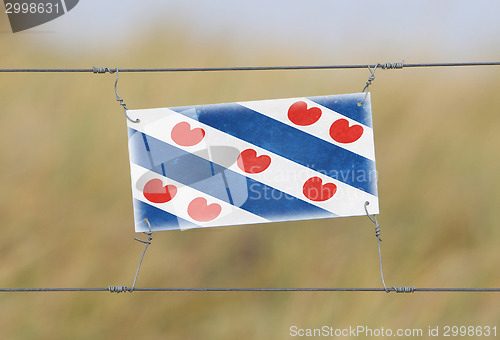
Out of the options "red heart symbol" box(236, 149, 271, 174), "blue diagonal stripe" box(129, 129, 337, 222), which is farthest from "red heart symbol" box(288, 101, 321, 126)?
"blue diagonal stripe" box(129, 129, 337, 222)

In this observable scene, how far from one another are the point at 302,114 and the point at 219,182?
48 cm

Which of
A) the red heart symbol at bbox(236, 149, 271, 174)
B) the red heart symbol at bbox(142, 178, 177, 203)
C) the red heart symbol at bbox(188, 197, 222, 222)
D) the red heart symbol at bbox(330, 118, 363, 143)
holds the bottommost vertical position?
the red heart symbol at bbox(188, 197, 222, 222)

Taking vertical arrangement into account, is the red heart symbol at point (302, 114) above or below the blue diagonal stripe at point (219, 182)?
above

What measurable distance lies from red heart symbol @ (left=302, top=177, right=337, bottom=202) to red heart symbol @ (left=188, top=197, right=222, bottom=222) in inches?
15.5

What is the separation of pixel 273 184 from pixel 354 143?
402 millimetres

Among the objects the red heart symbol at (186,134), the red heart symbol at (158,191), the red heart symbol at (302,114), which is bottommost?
the red heart symbol at (158,191)

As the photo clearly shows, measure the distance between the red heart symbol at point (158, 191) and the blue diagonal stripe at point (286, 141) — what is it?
331 millimetres

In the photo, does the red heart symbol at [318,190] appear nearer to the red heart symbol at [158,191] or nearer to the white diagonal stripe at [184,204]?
the white diagonal stripe at [184,204]

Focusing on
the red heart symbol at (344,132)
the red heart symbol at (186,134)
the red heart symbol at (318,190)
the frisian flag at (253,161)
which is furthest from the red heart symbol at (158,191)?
the red heart symbol at (344,132)

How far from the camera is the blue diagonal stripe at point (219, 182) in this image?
2322mm

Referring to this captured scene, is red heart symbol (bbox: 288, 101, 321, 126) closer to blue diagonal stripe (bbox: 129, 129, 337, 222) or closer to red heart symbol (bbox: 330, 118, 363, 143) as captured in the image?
red heart symbol (bbox: 330, 118, 363, 143)

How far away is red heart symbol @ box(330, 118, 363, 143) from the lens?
91.9 inches

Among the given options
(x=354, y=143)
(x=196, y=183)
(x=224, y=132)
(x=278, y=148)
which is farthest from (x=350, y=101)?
(x=196, y=183)

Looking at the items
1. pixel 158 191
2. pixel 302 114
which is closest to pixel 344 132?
pixel 302 114
